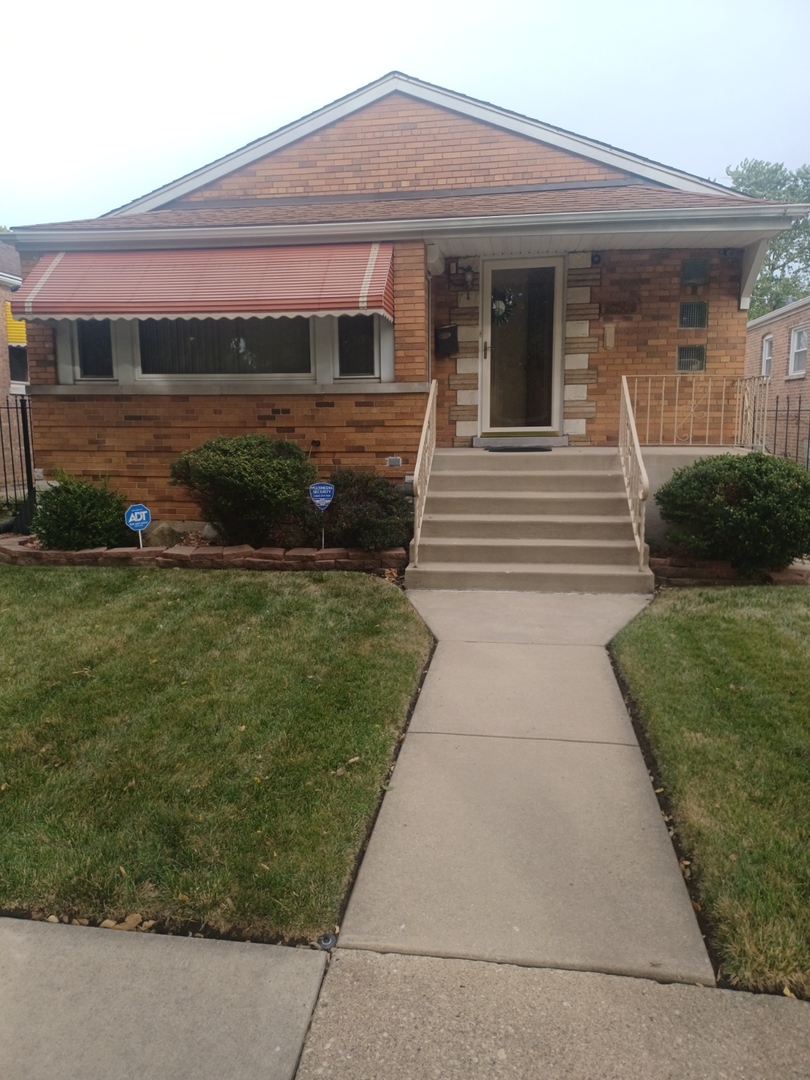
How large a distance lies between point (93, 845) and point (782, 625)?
15.9ft

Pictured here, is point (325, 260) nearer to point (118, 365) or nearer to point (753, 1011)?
point (118, 365)

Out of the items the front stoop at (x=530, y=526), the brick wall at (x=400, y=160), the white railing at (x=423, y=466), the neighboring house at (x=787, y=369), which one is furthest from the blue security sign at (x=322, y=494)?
the neighboring house at (x=787, y=369)

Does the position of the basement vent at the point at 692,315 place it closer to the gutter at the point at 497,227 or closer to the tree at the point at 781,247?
the gutter at the point at 497,227

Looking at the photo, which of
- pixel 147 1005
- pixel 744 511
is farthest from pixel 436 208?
pixel 147 1005

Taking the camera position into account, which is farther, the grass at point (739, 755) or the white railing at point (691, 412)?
the white railing at point (691, 412)

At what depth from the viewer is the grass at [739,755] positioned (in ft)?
8.02

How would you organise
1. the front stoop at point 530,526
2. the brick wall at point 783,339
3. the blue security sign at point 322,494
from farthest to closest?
the brick wall at point 783,339 → the blue security sign at point 322,494 → the front stoop at point 530,526

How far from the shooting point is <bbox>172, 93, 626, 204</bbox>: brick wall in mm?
10461

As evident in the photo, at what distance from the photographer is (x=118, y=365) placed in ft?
29.5

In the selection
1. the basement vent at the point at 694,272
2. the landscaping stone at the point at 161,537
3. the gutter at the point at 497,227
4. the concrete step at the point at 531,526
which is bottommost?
the landscaping stone at the point at 161,537

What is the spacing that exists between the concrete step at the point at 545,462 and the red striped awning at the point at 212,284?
1.85 meters

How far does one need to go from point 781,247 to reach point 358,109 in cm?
3762

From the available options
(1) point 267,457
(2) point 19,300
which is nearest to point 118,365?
(2) point 19,300

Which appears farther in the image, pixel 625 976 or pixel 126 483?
pixel 126 483
